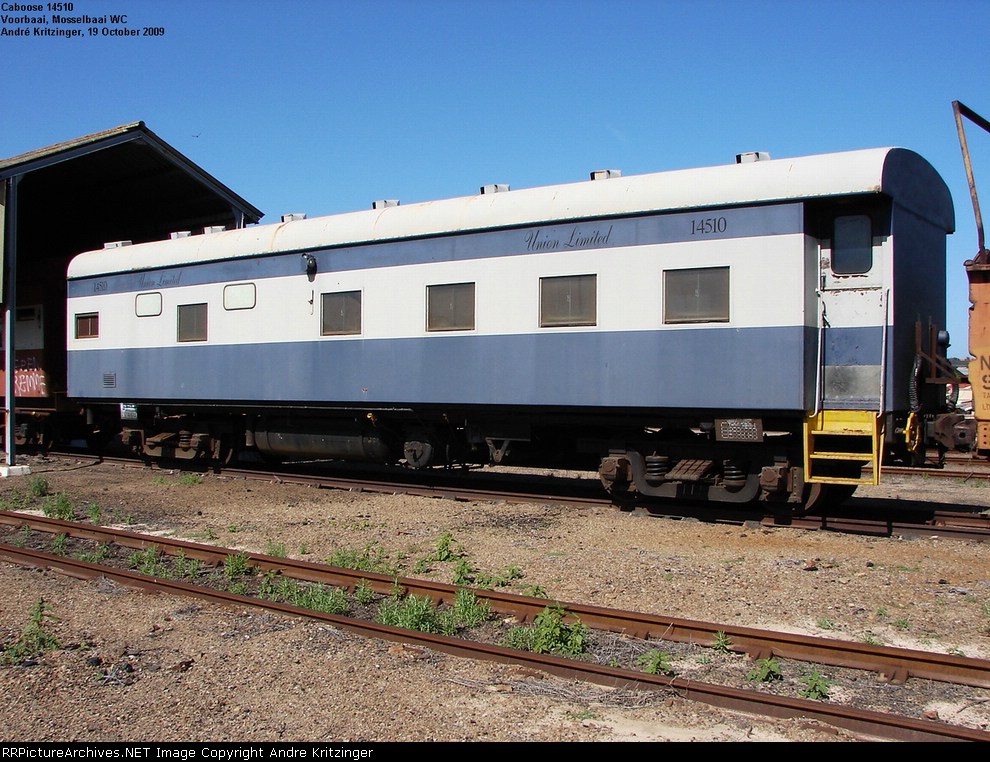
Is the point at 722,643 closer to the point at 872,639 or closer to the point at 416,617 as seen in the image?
the point at 872,639

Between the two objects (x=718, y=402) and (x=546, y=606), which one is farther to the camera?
(x=718, y=402)

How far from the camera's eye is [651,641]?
5711 mm

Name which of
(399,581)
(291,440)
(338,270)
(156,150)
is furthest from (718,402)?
(156,150)

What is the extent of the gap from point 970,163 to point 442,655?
8.23m

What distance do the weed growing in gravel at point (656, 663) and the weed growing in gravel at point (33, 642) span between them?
3752 mm

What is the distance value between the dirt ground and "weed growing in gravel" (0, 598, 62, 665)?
8cm

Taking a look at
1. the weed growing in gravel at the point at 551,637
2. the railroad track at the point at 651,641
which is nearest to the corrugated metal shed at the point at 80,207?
the railroad track at the point at 651,641

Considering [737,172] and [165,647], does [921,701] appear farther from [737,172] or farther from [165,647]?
[737,172]

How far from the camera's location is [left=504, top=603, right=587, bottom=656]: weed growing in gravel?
5.49m

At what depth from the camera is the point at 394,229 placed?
11281mm

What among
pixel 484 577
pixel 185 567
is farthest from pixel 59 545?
pixel 484 577

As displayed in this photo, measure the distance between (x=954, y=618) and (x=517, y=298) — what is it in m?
5.71

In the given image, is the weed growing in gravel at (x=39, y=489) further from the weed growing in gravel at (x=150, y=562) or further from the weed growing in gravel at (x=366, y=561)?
the weed growing in gravel at (x=366, y=561)

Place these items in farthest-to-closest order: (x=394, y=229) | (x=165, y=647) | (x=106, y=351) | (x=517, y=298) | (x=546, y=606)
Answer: (x=106, y=351) → (x=394, y=229) → (x=517, y=298) → (x=546, y=606) → (x=165, y=647)
